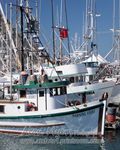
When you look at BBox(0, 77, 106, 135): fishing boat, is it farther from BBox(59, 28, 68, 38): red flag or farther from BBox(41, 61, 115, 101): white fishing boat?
BBox(59, 28, 68, 38): red flag

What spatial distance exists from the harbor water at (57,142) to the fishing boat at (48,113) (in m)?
0.53

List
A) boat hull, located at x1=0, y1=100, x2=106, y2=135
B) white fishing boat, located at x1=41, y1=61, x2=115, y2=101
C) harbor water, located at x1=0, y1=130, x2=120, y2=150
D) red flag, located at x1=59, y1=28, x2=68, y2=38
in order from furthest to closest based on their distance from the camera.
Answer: red flag, located at x1=59, y1=28, x2=68, y2=38
white fishing boat, located at x1=41, y1=61, x2=115, y2=101
boat hull, located at x1=0, y1=100, x2=106, y2=135
harbor water, located at x1=0, y1=130, x2=120, y2=150

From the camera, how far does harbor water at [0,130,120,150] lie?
83.3ft

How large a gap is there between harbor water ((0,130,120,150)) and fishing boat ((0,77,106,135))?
1.75 ft

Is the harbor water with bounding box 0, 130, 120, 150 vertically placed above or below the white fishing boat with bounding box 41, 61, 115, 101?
below

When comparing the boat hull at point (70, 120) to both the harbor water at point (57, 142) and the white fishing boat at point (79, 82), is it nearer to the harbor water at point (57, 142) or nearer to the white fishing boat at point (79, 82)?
the harbor water at point (57, 142)

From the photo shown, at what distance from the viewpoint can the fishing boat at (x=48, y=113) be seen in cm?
2753

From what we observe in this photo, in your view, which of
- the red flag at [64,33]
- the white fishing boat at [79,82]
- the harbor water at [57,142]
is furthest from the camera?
the red flag at [64,33]

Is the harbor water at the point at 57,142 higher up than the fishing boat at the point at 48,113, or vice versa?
the fishing boat at the point at 48,113

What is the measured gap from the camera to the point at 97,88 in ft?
115

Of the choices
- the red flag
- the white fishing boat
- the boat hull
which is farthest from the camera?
the red flag

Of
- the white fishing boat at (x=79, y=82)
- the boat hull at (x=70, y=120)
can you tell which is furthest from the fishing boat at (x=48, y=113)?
the white fishing boat at (x=79, y=82)

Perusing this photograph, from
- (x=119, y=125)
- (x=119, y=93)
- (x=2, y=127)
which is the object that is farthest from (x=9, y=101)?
(x=119, y=93)

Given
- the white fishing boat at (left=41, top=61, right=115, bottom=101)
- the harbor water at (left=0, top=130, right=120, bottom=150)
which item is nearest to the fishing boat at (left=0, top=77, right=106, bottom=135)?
the harbor water at (left=0, top=130, right=120, bottom=150)
